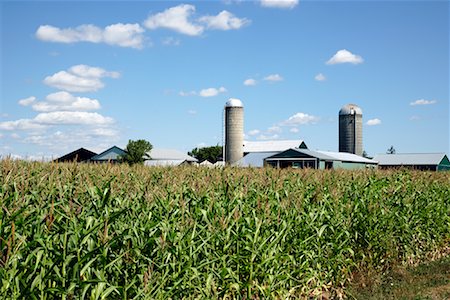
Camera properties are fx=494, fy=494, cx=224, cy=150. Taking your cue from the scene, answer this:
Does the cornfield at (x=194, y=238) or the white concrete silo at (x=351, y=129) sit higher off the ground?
the white concrete silo at (x=351, y=129)

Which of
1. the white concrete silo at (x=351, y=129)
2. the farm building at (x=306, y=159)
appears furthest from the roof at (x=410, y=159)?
the farm building at (x=306, y=159)

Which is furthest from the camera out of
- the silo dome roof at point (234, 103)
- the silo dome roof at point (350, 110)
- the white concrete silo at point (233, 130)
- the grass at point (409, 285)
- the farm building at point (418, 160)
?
the silo dome roof at point (350, 110)

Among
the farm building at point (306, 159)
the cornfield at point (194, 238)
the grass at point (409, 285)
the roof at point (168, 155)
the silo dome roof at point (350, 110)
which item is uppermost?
the silo dome roof at point (350, 110)

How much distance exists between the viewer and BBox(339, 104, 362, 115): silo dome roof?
5876 centimetres

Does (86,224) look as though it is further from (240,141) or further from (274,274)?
(240,141)

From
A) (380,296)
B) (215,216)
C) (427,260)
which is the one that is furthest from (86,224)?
(427,260)

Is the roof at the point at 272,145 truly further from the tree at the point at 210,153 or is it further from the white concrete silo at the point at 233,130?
the white concrete silo at the point at 233,130

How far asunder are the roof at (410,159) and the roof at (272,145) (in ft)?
34.5

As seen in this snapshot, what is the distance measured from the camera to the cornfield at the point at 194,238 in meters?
4.05

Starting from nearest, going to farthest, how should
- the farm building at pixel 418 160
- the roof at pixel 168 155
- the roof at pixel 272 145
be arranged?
the farm building at pixel 418 160, the roof at pixel 168 155, the roof at pixel 272 145

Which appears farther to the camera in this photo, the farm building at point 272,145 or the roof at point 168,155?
the farm building at point 272,145

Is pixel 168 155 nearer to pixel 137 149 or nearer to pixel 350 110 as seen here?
pixel 137 149

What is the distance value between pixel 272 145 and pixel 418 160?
1959 cm

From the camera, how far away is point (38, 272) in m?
4.00
